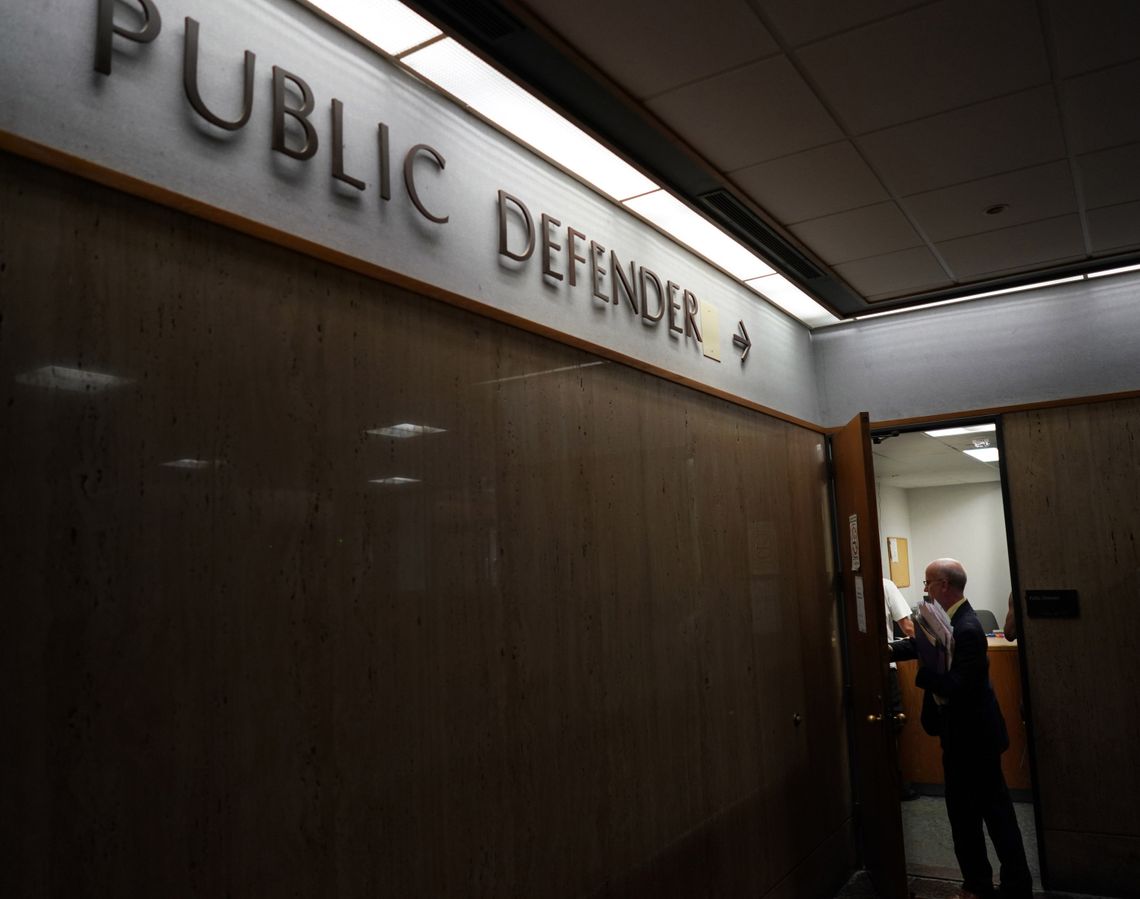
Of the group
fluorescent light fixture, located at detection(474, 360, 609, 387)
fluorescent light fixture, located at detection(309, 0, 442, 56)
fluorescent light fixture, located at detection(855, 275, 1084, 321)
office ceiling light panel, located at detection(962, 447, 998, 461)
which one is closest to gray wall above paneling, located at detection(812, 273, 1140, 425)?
fluorescent light fixture, located at detection(855, 275, 1084, 321)

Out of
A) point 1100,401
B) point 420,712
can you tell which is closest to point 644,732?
point 420,712

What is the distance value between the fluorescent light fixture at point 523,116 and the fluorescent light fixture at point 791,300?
1.52 m

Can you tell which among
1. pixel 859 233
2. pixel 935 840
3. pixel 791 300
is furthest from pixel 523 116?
pixel 935 840

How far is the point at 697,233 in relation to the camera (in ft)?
13.7

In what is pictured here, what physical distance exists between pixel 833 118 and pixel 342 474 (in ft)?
7.18

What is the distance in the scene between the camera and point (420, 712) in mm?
2354

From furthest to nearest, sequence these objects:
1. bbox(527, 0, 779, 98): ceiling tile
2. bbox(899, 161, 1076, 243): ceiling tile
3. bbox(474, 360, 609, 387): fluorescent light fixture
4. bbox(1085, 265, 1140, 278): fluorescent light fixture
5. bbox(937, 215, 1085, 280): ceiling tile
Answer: bbox(1085, 265, 1140, 278): fluorescent light fixture
bbox(937, 215, 1085, 280): ceiling tile
bbox(899, 161, 1076, 243): ceiling tile
bbox(474, 360, 609, 387): fluorescent light fixture
bbox(527, 0, 779, 98): ceiling tile

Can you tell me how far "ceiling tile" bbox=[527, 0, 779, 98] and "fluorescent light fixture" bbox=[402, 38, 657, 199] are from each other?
306 millimetres

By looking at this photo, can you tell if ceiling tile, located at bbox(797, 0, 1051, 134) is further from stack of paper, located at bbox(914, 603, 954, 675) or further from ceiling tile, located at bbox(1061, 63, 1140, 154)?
stack of paper, located at bbox(914, 603, 954, 675)

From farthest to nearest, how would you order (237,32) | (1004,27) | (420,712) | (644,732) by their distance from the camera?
1. (644,732)
2. (1004,27)
3. (420,712)
4. (237,32)

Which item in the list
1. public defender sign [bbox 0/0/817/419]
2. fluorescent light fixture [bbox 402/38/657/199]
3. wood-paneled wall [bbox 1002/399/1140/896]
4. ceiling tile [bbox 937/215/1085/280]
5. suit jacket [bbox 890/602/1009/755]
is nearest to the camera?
public defender sign [bbox 0/0/817/419]

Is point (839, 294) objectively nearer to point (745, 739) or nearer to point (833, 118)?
point (833, 118)

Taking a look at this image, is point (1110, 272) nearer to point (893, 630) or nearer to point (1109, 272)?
point (1109, 272)

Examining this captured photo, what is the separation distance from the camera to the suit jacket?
4.56m
